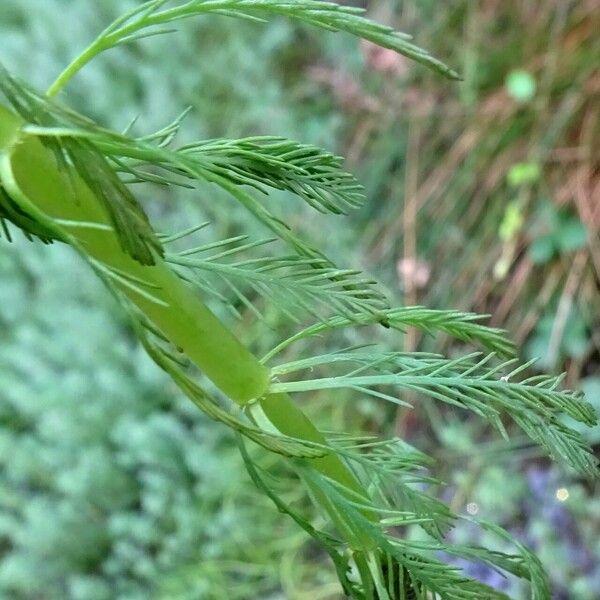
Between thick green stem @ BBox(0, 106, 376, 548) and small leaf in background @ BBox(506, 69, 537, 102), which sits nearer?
thick green stem @ BBox(0, 106, 376, 548)

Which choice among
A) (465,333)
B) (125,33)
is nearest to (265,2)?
(125,33)

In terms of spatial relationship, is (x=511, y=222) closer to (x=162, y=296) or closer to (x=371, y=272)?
(x=371, y=272)

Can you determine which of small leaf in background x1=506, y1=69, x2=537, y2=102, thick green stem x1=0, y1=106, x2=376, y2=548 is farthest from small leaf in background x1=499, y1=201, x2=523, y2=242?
thick green stem x1=0, y1=106, x2=376, y2=548

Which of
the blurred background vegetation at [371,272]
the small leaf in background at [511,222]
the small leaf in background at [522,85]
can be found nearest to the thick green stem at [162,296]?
the blurred background vegetation at [371,272]

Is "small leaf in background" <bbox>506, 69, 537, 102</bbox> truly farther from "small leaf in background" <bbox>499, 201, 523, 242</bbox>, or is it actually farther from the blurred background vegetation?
"small leaf in background" <bbox>499, 201, 523, 242</bbox>

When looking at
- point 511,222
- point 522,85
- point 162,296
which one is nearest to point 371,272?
point 511,222
